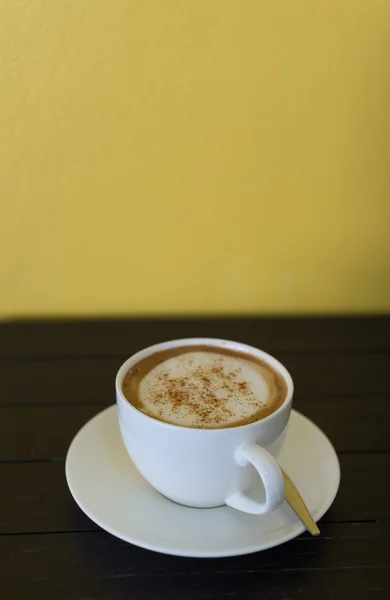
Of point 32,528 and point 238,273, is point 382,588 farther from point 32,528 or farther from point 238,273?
point 238,273

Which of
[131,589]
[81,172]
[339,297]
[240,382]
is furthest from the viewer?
[339,297]

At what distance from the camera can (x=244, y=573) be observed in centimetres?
49

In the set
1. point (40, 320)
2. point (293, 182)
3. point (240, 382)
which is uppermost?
point (293, 182)

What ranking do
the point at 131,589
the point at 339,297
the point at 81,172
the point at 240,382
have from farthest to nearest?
the point at 339,297, the point at 81,172, the point at 240,382, the point at 131,589

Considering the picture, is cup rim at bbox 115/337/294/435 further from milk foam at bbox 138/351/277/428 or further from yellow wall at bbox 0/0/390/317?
yellow wall at bbox 0/0/390/317

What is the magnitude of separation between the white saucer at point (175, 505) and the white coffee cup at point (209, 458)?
0.02 meters

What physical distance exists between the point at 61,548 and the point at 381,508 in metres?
0.29

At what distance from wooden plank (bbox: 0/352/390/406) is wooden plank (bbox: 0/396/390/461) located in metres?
0.02

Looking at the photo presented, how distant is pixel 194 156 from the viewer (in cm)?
89

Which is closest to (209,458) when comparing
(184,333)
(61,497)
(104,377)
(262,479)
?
(262,479)

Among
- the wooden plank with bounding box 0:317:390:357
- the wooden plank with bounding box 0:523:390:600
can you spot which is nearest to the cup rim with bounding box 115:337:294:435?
the wooden plank with bounding box 0:523:390:600

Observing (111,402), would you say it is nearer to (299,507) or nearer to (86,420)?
(86,420)

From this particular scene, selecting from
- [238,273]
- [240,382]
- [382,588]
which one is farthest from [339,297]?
[382,588]

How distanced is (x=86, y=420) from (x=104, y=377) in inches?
3.9
